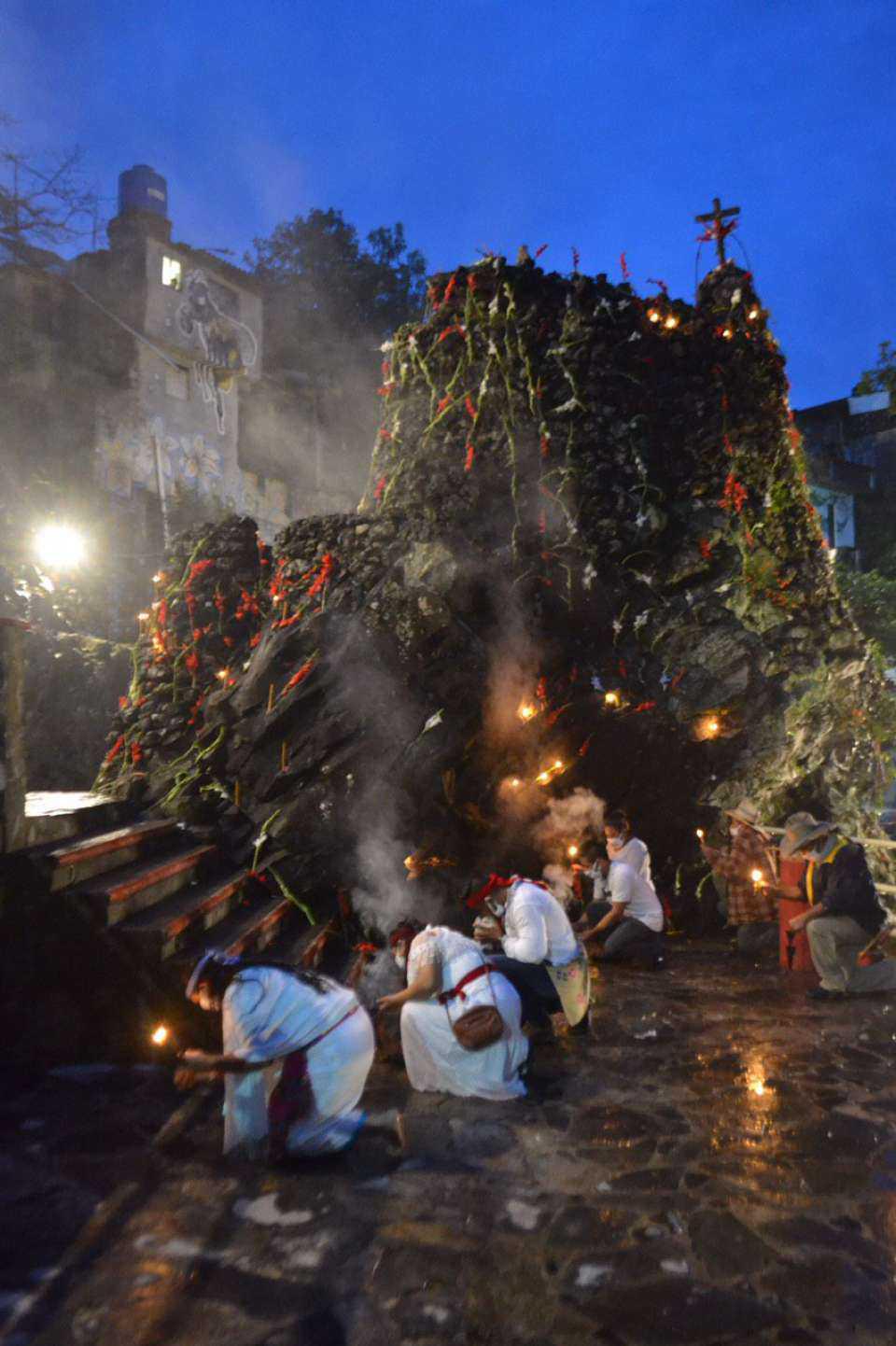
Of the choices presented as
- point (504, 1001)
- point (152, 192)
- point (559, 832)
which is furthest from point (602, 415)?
point (152, 192)

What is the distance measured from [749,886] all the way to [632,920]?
85.1 inches

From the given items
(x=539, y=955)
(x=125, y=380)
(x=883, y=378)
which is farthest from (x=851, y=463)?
(x=539, y=955)

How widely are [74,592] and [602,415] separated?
47.4 ft

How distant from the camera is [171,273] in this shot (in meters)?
26.8

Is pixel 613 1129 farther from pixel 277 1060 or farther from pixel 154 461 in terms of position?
pixel 154 461

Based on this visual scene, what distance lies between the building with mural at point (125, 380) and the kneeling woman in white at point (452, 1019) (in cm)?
1934

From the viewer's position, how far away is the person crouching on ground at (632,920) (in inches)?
381

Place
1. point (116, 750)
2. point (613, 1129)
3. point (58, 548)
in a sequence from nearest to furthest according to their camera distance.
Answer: point (613, 1129) → point (116, 750) → point (58, 548)

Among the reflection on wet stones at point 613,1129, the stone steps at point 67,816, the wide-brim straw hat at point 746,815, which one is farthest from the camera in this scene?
the wide-brim straw hat at point 746,815

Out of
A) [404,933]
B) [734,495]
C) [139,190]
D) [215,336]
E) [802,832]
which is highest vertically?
[139,190]

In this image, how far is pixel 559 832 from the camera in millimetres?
12766

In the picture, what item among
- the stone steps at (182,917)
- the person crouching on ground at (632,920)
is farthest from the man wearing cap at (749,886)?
the stone steps at (182,917)

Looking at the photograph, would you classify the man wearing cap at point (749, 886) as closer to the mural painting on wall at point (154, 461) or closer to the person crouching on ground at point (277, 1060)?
the person crouching on ground at point (277, 1060)

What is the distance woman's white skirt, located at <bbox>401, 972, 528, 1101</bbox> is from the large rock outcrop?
4167 mm
